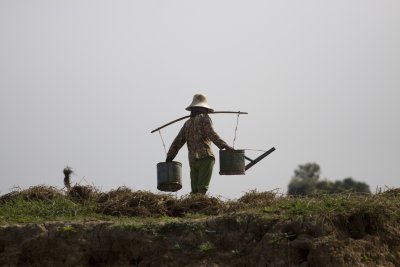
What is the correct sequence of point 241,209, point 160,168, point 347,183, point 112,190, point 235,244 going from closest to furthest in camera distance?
point 235,244 < point 241,209 < point 112,190 < point 160,168 < point 347,183

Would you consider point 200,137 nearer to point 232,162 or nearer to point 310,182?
point 232,162

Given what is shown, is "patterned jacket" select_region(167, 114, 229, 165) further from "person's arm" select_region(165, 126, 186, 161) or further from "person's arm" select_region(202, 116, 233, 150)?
"person's arm" select_region(165, 126, 186, 161)

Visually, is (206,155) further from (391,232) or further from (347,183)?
(347,183)

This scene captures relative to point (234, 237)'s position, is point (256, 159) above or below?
above

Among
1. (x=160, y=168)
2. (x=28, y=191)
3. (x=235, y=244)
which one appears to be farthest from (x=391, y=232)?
(x=28, y=191)

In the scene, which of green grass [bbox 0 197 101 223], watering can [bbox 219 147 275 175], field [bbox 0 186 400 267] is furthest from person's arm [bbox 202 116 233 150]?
green grass [bbox 0 197 101 223]

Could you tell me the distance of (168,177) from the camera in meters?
15.8

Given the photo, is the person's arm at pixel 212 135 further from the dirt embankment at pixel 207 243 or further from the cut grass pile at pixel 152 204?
the dirt embankment at pixel 207 243

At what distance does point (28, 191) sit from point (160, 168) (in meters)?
2.33

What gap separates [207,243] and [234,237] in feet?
1.22

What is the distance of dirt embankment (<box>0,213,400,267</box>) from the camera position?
11.6m

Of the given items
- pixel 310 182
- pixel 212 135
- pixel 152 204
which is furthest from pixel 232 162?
pixel 310 182

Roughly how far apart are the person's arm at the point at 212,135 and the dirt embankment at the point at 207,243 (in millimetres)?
3249

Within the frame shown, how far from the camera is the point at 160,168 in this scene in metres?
15.9
